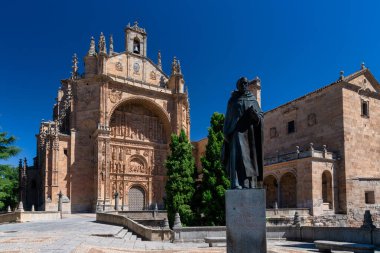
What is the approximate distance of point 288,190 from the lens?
1226 inches

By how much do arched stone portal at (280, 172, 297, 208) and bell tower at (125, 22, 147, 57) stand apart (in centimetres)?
2328

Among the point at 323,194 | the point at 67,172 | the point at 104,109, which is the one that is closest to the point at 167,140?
the point at 104,109

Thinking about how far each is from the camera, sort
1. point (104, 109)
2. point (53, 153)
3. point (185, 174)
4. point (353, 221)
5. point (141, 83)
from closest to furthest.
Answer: point (185, 174) < point (353, 221) < point (53, 153) < point (104, 109) < point (141, 83)

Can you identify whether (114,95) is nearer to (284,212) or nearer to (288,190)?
(288,190)

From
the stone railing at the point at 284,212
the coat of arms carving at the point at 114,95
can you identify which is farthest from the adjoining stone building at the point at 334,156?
the coat of arms carving at the point at 114,95

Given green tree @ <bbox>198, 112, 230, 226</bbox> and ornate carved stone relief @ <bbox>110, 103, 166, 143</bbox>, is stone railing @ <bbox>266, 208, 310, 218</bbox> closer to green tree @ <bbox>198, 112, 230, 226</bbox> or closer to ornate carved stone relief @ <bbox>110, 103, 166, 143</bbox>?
green tree @ <bbox>198, 112, 230, 226</bbox>

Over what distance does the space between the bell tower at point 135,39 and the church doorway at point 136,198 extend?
16.4 meters

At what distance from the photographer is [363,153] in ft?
98.9

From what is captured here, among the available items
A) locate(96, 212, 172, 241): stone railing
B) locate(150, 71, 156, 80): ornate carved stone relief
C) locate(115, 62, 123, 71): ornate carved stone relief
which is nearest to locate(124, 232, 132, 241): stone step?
locate(96, 212, 172, 241): stone railing

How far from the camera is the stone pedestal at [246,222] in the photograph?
552 cm

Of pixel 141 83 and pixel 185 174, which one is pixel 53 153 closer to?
pixel 141 83

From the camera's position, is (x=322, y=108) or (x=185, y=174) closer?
(x=185, y=174)

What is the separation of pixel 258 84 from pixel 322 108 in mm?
8793

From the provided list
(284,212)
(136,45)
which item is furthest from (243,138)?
(136,45)
